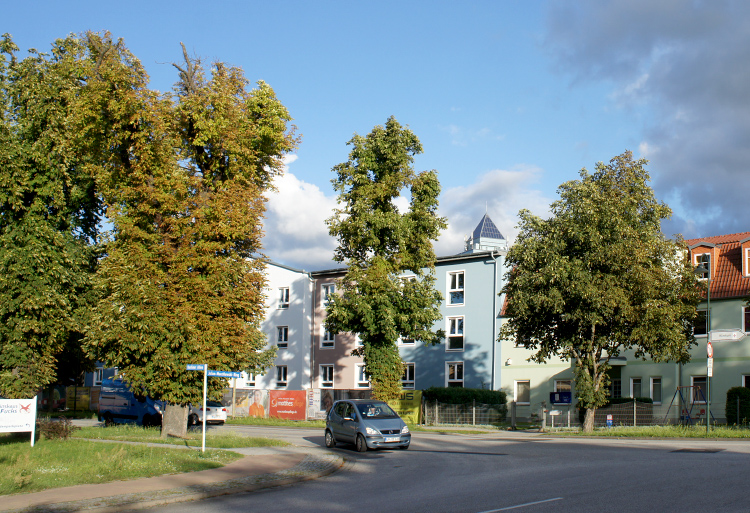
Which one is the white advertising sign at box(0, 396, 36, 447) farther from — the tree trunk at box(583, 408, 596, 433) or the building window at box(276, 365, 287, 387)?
the building window at box(276, 365, 287, 387)

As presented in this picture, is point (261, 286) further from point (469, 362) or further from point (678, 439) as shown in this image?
point (469, 362)

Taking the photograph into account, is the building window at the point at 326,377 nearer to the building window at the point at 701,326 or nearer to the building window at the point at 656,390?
the building window at the point at 656,390


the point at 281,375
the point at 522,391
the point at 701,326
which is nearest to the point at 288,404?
the point at 281,375

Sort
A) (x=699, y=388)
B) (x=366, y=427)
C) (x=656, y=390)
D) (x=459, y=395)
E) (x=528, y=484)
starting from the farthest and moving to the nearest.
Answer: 1. (x=459, y=395)
2. (x=656, y=390)
3. (x=699, y=388)
4. (x=366, y=427)
5. (x=528, y=484)

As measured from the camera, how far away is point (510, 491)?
12141 mm

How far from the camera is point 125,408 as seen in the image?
35250 mm

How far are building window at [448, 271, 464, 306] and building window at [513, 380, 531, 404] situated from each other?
639cm

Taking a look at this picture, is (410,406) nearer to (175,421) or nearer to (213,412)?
(213,412)

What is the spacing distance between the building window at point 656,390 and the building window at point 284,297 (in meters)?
27.1

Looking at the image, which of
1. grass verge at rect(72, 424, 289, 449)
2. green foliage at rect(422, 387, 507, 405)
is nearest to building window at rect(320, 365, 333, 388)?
green foliage at rect(422, 387, 507, 405)

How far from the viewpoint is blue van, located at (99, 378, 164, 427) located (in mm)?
34312

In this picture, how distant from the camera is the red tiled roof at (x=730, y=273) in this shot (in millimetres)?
37062

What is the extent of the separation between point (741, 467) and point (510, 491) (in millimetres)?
5484

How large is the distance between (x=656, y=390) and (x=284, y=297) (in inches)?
1099
